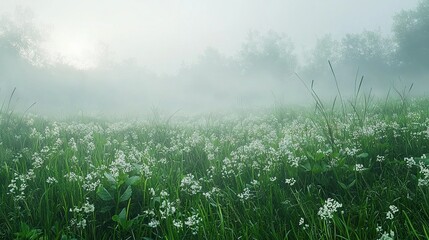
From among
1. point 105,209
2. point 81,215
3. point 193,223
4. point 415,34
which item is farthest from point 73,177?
point 415,34

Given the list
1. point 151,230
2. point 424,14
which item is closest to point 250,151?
point 151,230

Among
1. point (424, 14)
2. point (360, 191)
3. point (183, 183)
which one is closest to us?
point (360, 191)

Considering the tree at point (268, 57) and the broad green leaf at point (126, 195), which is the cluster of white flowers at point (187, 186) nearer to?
the broad green leaf at point (126, 195)

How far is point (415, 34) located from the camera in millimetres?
57875

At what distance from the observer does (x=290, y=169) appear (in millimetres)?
4379

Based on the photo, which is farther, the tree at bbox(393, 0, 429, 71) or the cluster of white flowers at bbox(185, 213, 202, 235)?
the tree at bbox(393, 0, 429, 71)

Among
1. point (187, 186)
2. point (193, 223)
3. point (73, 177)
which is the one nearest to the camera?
point (193, 223)

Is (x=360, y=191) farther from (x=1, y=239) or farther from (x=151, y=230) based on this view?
(x=1, y=239)

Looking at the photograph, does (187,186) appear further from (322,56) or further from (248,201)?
Result: (322,56)

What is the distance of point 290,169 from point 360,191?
921 mm

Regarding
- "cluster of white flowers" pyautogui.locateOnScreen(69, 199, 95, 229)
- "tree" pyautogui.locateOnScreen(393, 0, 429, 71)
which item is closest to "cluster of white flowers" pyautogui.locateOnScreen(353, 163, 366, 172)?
"cluster of white flowers" pyautogui.locateOnScreen(69, 199, 95, 229)

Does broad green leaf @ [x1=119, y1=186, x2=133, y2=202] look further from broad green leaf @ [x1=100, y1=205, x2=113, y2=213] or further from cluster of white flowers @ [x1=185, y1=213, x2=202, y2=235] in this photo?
cluster of white flowers @ [x1=185, y1=213, x2=202, y2=235]

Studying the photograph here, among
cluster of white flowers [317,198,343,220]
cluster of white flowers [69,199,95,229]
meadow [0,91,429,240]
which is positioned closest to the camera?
cluster of white flowers [317,198,343,220]

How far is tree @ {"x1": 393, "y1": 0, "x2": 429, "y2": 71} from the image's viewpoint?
57094 millimetres
